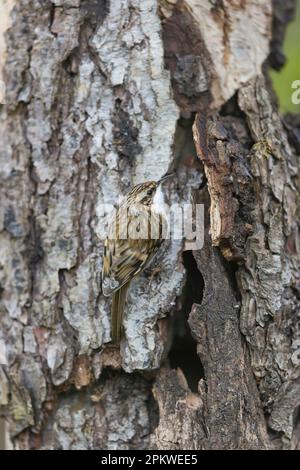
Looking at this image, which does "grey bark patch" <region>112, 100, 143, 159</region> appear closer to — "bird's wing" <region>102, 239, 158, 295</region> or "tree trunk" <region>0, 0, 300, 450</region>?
"tree trunk" <region>0, 0, 300, 450</region>

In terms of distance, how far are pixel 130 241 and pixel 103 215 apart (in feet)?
0.68

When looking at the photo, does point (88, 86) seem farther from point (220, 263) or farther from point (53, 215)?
point (220, 263)

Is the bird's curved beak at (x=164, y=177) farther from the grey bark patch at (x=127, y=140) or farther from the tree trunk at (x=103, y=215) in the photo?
the grey bark patch at (x=127, y=140)

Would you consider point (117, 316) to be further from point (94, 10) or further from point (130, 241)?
point (94, 10)

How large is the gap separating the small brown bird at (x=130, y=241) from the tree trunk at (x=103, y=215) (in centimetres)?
5

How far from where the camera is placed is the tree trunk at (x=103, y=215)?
3.25 metres

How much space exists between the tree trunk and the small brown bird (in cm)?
5

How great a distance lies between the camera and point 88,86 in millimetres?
3359

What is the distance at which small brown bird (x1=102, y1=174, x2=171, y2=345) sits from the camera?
326 centimetres

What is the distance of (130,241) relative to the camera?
3465 mm

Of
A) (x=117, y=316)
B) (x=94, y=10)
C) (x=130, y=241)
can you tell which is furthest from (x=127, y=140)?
(x=117, y=316)

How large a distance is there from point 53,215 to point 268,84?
4.67 ft

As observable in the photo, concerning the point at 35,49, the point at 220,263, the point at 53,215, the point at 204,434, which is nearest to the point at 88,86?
the point at 35,49

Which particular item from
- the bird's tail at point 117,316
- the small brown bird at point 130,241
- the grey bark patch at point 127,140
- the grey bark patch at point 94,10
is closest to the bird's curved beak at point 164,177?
the small brown bird at point 130,241
